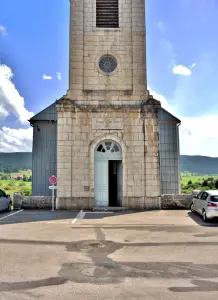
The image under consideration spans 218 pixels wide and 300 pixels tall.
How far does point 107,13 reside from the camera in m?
18.9

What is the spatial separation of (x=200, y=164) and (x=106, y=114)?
136497 millimetres

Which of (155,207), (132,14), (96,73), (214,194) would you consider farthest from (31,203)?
(132,14)

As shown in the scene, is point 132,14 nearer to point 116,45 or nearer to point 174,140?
point 116,45

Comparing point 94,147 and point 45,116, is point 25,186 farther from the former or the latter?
point 94,147

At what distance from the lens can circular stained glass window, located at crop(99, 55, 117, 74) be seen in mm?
18438

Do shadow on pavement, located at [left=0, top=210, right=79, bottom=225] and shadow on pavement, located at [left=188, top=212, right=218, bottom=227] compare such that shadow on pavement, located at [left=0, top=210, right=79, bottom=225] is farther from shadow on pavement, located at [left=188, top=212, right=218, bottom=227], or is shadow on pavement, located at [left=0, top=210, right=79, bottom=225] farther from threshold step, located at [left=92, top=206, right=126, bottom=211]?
shadow on pavement, located at [left=188, top=212, right=218, bottom=227]

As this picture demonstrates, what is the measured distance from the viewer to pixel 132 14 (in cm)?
1872

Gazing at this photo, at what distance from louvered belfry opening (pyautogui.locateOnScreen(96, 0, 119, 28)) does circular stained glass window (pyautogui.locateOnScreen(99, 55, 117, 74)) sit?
215 centimetres

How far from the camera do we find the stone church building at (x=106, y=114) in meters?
17.3

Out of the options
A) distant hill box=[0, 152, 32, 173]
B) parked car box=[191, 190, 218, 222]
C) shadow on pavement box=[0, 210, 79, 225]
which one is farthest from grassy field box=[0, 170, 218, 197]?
parked car box=[191, 190, 218, 222]

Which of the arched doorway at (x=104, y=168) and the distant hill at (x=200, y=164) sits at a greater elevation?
the distant hill at (x=200, y=164)

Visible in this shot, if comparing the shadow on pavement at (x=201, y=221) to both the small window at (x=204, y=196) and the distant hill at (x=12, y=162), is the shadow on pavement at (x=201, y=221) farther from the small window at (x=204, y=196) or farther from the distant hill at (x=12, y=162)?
the distant hill at (x=12, y=162)

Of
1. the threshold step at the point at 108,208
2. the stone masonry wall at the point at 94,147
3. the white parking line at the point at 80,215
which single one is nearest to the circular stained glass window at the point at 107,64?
the stone masonry wall at the point at 94,147

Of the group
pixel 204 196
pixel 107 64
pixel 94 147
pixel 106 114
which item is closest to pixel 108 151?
pixel 94 147
